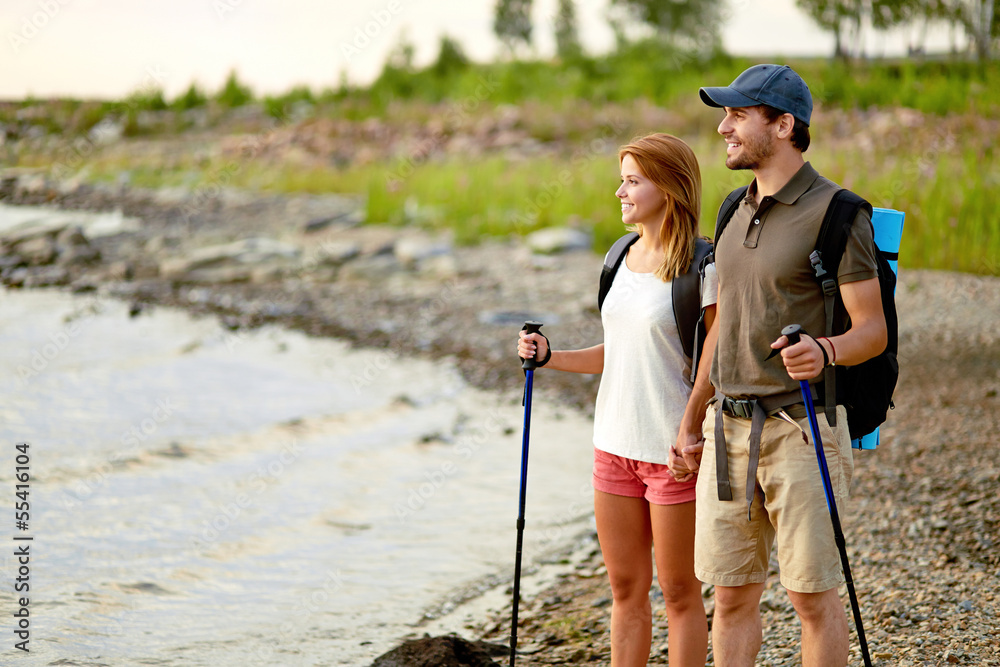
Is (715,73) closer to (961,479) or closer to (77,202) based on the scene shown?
(77,202)

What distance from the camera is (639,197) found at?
2.69 metres

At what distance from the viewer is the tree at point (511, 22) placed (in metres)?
35.0

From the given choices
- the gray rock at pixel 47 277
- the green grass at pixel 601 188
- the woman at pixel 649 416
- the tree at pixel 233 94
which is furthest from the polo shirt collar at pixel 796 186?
the tree at pixel 233 94

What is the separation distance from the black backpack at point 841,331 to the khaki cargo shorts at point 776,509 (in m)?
0.06

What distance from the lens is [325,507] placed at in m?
5.51

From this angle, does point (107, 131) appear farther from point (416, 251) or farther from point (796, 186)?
point (796, 186)

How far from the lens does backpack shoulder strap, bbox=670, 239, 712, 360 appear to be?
103 inches

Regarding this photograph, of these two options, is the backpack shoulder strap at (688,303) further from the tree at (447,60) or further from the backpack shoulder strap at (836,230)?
the tree at (447,60)

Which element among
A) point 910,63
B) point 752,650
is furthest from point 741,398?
point 910,63

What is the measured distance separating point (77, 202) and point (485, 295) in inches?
538

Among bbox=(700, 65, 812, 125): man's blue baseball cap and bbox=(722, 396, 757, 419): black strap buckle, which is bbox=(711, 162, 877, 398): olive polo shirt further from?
bbox=(700, 65, 812, 125): man's blue baseball cap

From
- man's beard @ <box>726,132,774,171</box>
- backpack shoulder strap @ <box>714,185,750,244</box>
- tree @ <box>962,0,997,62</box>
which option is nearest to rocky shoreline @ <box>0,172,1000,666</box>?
backpack shoulder strap @ <box>714,185,750,244</box>

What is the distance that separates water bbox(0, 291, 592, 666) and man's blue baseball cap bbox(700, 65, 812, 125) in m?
2.65

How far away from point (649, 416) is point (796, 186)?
0.78 m
